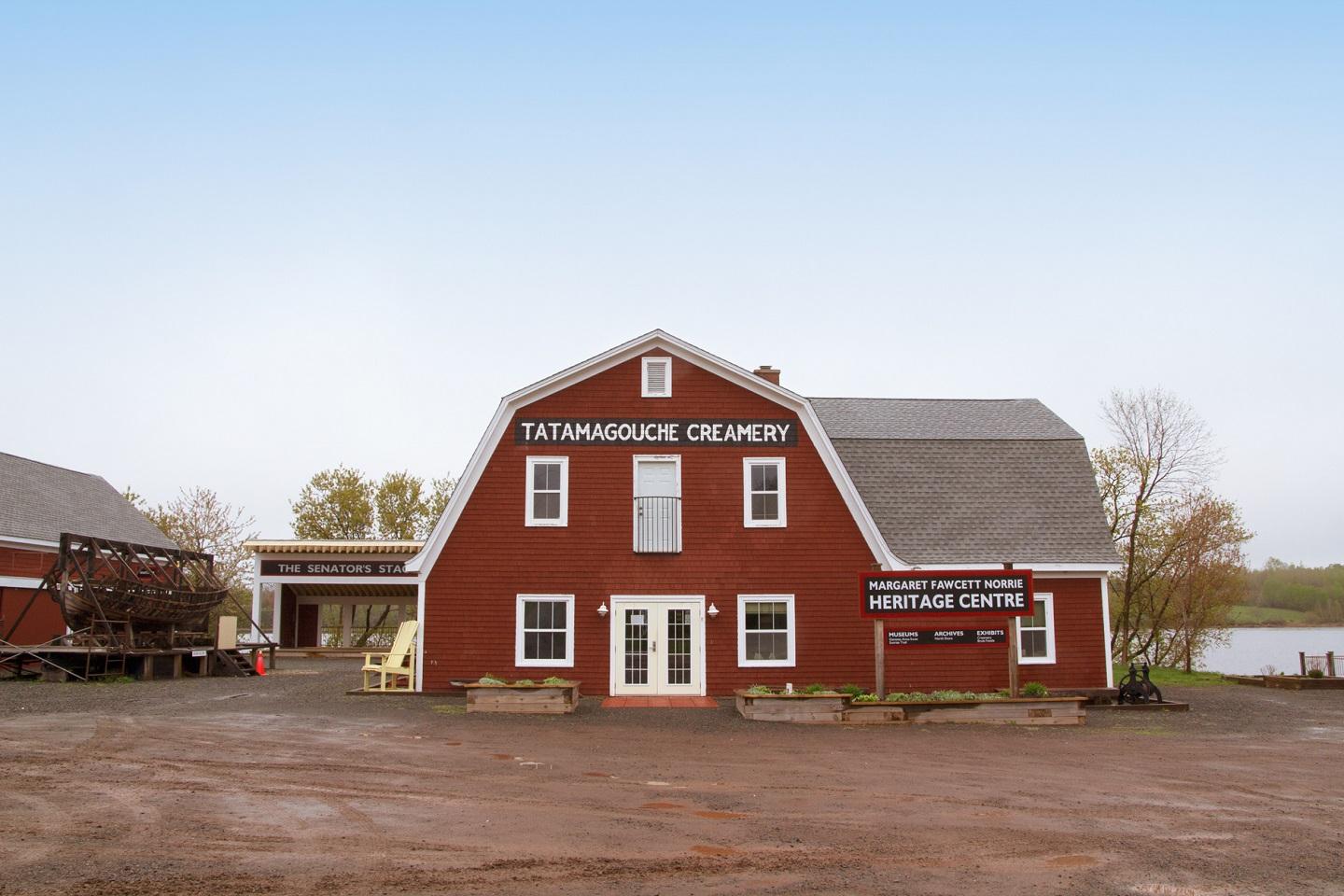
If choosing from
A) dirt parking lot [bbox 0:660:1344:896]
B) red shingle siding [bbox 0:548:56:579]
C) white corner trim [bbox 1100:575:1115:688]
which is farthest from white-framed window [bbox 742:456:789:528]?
red shingle siding [bbox 0:548:56:579]

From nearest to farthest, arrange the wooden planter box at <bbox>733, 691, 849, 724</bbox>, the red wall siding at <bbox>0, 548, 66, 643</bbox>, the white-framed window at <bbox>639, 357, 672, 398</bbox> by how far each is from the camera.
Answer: the wooden planter box at <bbox>733, 691, 849, 724</bbox> < the white-framed window at <bbox>639, 357, 672, 398</bbox> < the red wall siding at <bbox>0, 548, 66, 643</bbox>

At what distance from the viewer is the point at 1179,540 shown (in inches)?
1280

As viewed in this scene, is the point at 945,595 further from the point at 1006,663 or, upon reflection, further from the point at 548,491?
the point at 548,491

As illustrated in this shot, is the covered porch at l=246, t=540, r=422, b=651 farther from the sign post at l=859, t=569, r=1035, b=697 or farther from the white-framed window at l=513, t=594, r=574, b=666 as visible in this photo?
the sign post at l=859, t=569, r=1035, b=697

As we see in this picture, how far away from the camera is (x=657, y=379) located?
20359 millimetres

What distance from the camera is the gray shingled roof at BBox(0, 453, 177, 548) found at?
1127 inches

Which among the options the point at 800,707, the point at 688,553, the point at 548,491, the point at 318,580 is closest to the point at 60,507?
the point at 318,580

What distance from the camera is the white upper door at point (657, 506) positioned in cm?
1977

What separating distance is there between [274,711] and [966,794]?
1097 centimetres

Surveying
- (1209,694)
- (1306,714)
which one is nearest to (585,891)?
(1306,714)

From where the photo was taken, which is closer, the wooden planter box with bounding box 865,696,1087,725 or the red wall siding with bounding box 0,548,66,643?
the wooden planter box with bounding box 865,696,1087,725

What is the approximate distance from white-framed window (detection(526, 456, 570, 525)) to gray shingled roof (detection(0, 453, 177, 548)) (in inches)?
603

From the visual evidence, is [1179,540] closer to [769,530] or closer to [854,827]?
[769,530]

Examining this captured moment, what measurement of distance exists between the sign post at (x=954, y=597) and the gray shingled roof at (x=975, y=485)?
2.42 metres
